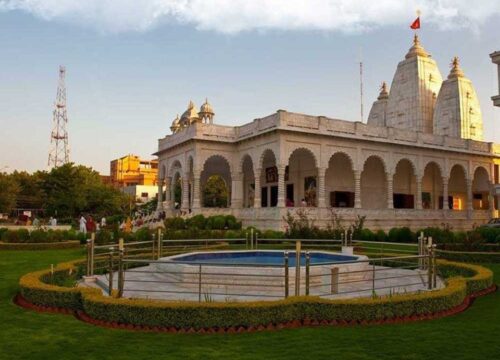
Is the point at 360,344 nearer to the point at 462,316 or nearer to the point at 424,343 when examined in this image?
the point at 424,343

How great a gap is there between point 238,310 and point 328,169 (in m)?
27.5

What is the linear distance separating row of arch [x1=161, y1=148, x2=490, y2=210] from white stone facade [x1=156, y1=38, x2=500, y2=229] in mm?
75

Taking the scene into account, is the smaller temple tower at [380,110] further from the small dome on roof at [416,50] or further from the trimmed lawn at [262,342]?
the trimmed lawn at [262,342]

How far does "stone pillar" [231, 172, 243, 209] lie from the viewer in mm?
32781

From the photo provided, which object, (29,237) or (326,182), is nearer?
(29,237)

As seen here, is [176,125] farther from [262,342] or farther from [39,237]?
[262,342]

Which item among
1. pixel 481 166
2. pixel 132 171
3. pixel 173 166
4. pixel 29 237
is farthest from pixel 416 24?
pixel 132 171

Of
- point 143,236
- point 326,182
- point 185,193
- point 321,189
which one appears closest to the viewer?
point 143,236

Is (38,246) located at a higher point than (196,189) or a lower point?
lower

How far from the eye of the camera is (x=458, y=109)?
43.5 m

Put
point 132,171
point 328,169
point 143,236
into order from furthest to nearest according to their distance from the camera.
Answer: point 132,171, point 328,169, point 143,236

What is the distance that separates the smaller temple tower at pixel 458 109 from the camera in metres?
43.5

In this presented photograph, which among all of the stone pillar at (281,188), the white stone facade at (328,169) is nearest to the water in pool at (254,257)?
the white stone facade at (328,169)

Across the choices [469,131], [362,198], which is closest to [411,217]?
[362,198]
